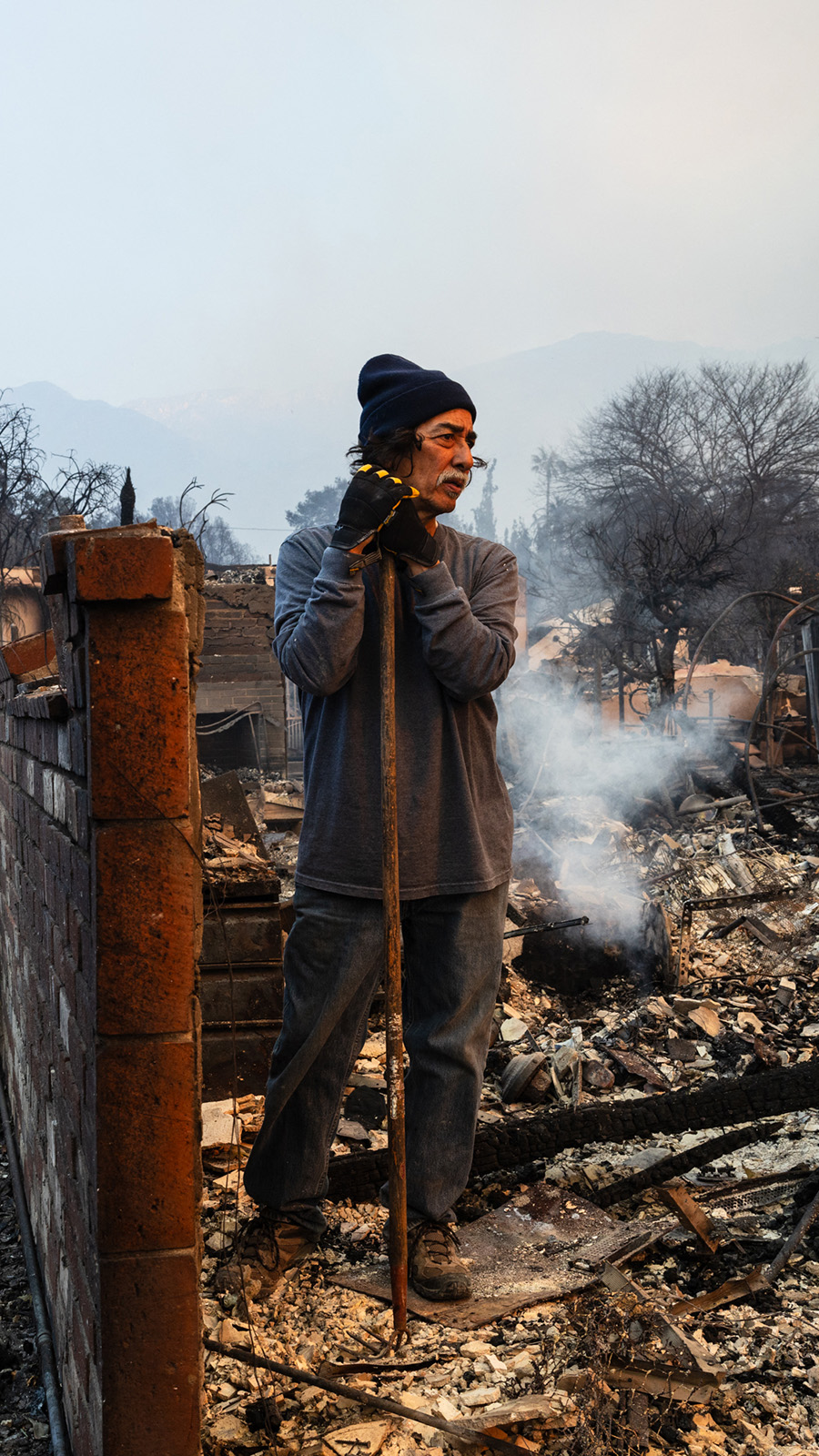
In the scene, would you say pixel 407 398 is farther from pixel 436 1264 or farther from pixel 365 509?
pixel 436 1264

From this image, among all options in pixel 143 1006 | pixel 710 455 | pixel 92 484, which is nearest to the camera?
pixel 143 1006

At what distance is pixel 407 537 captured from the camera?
2.30 m

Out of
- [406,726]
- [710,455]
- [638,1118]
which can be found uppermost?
[710,455]

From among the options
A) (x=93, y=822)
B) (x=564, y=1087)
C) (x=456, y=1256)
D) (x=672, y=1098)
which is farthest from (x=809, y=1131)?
(x=93, y=822)

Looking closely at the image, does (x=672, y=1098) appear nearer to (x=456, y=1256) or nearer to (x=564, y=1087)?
(x=564, y=1087)

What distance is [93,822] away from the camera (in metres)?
1.37

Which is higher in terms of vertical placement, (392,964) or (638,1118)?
(392,964)

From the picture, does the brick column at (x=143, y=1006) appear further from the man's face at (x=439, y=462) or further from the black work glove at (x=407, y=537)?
the man's face at (x=439, y=462)

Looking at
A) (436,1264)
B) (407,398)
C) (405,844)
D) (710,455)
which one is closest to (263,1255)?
(436,1264)

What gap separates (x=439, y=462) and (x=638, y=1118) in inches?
92.8

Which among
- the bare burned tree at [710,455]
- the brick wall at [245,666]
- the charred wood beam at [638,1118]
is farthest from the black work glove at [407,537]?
the bare burned tree at [710,455]

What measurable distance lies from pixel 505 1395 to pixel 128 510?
8.42 m

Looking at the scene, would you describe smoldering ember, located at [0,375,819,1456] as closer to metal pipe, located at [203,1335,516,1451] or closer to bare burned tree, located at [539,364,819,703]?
metal pipe, located at [203,1335,516,1451]

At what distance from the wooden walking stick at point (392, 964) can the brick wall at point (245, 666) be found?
44.7ft
